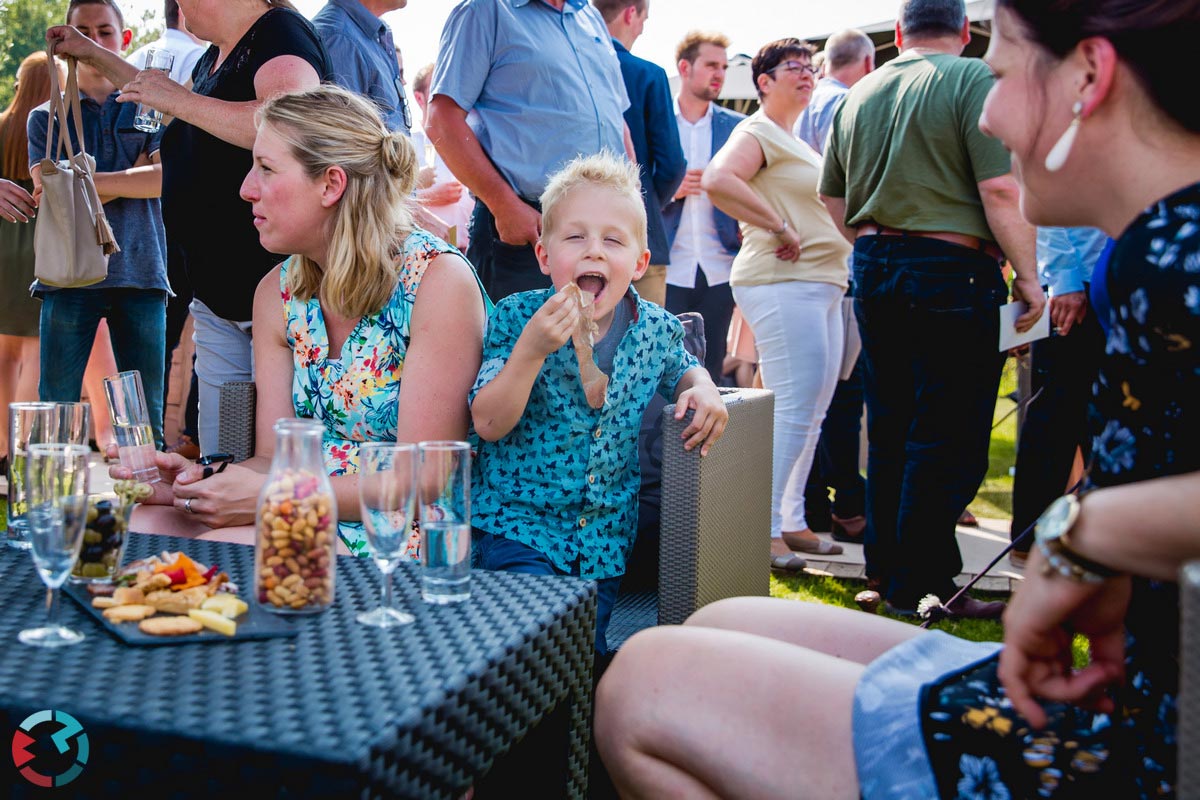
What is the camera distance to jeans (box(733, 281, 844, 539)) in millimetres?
4113

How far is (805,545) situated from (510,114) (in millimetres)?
2169

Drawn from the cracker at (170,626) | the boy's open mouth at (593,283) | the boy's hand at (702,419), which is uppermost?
the boy's open mouth at (593,283)

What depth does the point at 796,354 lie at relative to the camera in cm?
411

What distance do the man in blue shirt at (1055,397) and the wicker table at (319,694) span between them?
3.02m

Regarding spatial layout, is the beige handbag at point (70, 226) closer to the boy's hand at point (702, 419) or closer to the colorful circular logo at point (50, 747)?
the boy's hand at point (702, 419)

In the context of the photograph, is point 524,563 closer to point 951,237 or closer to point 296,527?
point 296,527

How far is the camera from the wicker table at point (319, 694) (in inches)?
40.8

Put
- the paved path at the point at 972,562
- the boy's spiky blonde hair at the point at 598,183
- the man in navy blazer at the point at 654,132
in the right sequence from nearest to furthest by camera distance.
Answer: the boy's spiky blonde hair at the point at 598,183, the paved path at the point at 972,562, the man in navy blazer at the point at 654,132

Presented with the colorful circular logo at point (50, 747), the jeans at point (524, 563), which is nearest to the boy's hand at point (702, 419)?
the jeans at point (524, 563)

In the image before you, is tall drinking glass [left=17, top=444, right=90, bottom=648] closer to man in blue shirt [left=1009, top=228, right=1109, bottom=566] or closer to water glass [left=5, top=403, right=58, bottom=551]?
water glass [left=5, top=403, right=58, bottom=551]

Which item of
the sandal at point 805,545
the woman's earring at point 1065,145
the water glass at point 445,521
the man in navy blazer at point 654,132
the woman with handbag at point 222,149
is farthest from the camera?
the sandal at point 805,545

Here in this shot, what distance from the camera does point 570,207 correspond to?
232cm

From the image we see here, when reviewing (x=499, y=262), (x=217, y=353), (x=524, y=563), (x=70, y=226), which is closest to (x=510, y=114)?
(x=499, y=262)

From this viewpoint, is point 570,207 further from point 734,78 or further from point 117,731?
point 734,78
